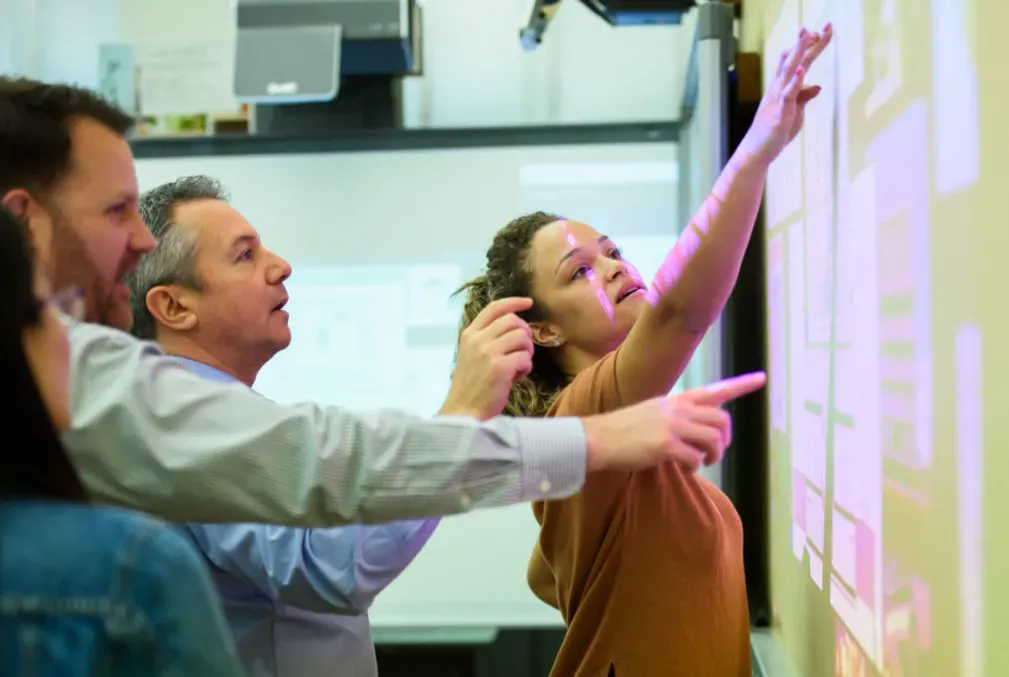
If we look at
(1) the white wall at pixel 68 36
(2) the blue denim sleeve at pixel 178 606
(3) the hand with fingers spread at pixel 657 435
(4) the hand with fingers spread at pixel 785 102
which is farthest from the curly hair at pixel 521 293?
(1) the white wall at pixel 68 36

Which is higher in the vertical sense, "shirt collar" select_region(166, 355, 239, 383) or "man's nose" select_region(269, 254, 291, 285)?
"man's nose" select_region(269, 254, 291, 285)

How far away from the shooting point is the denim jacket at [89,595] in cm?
51

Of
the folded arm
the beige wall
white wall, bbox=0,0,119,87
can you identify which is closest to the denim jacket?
the folded arm

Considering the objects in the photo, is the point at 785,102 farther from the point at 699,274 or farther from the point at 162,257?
the point at 162,257

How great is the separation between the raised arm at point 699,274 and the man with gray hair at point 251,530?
27 centimetres

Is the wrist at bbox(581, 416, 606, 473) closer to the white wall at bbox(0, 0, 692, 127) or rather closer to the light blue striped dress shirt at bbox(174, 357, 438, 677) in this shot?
the light blue striped dress shirt at bbox(174, 357, 438, 677)

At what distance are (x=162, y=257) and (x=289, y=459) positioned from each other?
1.98ft

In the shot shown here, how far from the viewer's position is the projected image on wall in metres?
0.67

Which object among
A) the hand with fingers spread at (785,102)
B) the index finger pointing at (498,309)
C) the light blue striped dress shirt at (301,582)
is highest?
the hand with fingers spread at (785,102)

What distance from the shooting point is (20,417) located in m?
0.52

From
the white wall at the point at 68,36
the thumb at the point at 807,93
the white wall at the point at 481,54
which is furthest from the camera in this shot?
the white wall at the point at 68,36

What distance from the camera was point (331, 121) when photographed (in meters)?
2.63

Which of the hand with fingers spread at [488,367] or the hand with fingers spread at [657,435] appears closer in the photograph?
the hand with fingers spread at [657,435]

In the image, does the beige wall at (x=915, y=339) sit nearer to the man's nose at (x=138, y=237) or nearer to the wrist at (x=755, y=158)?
the wrist at (x=755, y=158)
